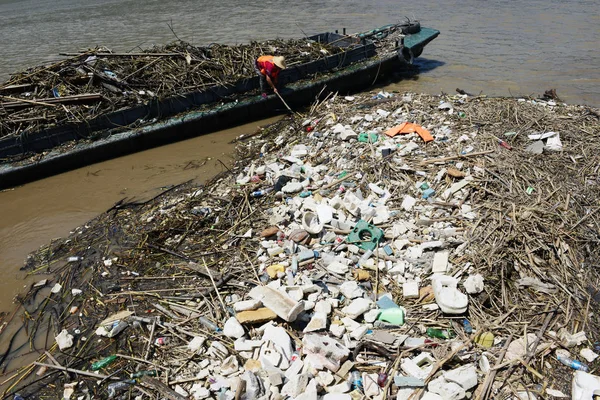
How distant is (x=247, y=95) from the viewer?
29.0 ft

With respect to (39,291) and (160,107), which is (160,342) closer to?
(39,291)

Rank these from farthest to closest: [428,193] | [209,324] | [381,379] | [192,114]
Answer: [192,114] → [428,193] → [209,324] → [381,379]

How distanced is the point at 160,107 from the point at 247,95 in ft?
5.82

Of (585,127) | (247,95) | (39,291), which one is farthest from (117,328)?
(585,127)

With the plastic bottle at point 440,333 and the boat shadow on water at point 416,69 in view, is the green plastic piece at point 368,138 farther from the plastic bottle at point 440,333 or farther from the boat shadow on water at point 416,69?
the boat shadow on water at point 416,69

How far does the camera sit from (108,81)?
8023 millimetres

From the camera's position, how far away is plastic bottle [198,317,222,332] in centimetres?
387

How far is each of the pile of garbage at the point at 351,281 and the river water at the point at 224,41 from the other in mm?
912

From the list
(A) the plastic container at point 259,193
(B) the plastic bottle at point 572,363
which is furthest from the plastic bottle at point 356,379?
(A) the plastic container at point 259,193

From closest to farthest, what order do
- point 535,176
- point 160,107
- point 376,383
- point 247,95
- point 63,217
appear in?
point 376,383, point 535,176, point 63,217, point 160,107, point 247,95

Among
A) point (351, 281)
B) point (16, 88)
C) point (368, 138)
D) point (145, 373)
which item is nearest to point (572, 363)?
point (351, 281)

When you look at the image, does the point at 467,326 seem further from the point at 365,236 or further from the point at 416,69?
the point at 416,69

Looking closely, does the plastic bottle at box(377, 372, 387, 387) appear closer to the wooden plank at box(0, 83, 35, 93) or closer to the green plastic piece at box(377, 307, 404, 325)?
the green plastic piece at box(377, 307, 404, 325)

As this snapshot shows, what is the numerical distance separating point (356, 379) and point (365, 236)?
1.70 metres
